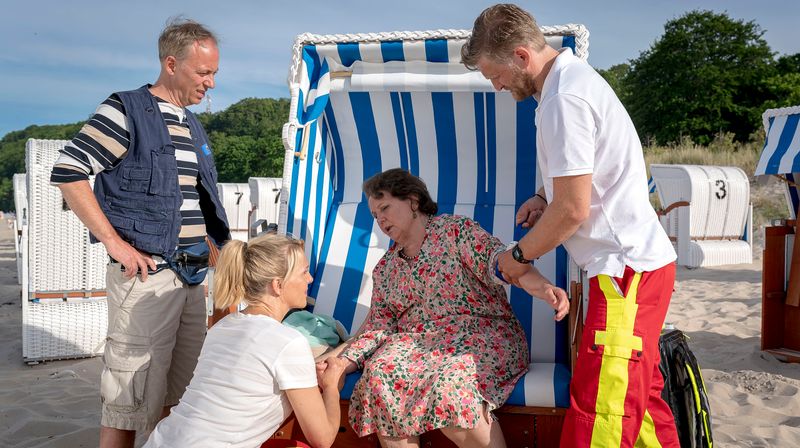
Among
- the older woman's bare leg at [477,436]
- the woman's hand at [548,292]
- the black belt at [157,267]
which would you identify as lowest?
the older woman's bare leg at [477,436]

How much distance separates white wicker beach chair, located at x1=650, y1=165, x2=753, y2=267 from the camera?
11391 mm

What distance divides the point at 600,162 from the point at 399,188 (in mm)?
1159

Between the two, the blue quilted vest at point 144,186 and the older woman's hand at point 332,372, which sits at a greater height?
the blue quilted vest at point 144,186

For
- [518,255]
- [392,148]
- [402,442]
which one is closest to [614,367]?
[518,255]

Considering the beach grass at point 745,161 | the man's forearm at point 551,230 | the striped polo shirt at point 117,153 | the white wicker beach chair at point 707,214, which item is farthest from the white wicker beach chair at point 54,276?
the beach grass at point 745,161

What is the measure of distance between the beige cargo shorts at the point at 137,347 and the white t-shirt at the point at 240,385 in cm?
57

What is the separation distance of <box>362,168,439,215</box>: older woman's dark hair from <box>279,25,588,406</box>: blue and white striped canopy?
0.83 m

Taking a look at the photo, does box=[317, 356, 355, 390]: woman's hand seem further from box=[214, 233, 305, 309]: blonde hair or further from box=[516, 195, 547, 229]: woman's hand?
box=[516, 195, 547, 229]: woman's hand

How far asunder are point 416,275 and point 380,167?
1652 mm

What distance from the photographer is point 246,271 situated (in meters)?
2.35

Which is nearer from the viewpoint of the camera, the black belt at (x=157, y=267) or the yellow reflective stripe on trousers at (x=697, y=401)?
the black belt at (x=157, y=267)

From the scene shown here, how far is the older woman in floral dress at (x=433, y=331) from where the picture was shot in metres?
2.59

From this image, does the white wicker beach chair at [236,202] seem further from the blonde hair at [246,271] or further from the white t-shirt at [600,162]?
the white t-shirt at [600,162]

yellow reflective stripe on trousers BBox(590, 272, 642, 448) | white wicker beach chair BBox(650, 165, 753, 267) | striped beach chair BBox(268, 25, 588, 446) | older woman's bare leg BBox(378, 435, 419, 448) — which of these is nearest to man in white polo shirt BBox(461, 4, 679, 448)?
yellow reflective stripe on trousers BBox(590, 272, 642, 448)
